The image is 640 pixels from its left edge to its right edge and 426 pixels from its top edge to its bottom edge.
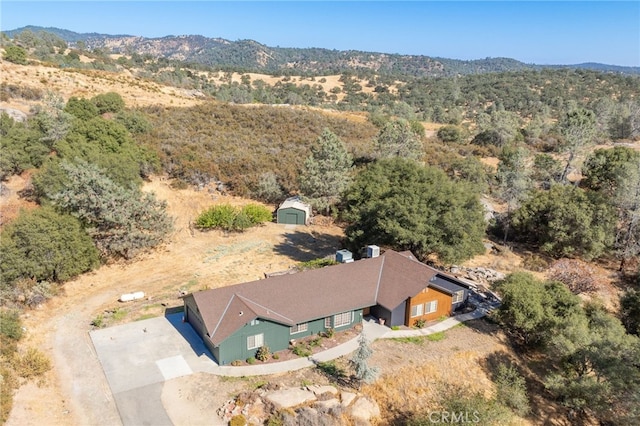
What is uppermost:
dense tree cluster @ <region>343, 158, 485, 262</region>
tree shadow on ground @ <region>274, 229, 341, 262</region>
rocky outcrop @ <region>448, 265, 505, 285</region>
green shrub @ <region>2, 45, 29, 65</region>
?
green shrub @ <region>2, 45, 29, 65</region>

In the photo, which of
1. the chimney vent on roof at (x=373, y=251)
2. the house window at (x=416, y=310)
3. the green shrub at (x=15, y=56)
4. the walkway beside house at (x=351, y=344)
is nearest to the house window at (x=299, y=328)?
the walkway beside house at (x=351, y=344)

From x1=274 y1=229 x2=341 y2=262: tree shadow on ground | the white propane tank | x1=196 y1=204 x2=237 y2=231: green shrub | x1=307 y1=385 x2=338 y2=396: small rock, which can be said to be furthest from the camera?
x1=196 y1=204 x2=237 y2=231: green shrub

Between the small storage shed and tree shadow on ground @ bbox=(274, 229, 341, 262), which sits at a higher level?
the small storage shed

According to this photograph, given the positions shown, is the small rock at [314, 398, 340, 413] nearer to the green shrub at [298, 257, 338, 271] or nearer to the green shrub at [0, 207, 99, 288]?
the green shrub at [298, 257, 338, 271]

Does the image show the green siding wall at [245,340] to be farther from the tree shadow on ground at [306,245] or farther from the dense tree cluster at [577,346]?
the dense tree cluster at [577,346]

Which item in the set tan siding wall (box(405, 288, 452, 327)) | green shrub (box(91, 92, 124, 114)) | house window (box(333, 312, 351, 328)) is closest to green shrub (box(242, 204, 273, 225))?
house window (box(333, 312, 351, 328))

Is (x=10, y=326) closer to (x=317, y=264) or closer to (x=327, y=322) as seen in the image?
(x=327, y=322)

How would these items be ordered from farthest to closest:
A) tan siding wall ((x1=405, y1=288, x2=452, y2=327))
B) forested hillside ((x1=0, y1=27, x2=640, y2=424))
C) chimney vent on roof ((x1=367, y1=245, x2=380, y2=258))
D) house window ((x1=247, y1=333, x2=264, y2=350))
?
chimney vent on roof ((x1=367, y1=245, x2=380, y2=258)), tan siding wall ((x1=405, y1=288, x2=452, y2=327)), forested hillside ((x1=0, y1=27, x2=640, y2=424)), house window ((x1=247, y1=333, x2=264, y2=350))

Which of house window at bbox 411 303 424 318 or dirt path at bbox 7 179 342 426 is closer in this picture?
dirt path at bbox 7 179 342 426
